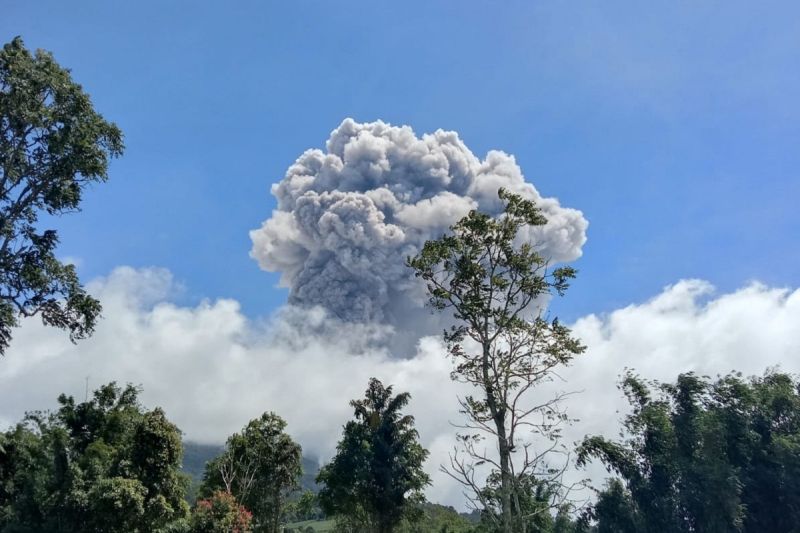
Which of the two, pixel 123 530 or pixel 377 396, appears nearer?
pixel 123 530

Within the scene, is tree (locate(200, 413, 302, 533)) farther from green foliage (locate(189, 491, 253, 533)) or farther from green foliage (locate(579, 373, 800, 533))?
green foliage (locate(579, 373, 800, 533))

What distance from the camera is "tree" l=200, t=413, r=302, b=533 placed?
1539 inches

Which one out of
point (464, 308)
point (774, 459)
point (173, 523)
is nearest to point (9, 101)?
point (464, 308)

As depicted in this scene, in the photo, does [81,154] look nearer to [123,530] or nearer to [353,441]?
[123,530]

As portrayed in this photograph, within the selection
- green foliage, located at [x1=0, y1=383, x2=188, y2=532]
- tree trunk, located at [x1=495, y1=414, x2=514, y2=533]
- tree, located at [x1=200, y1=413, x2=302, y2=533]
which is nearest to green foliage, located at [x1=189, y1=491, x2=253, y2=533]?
green foliage, located at [x1=0, y1=383, x2=188, y2=532]

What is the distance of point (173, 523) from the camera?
27.0m

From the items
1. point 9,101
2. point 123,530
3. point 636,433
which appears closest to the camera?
point 9,101

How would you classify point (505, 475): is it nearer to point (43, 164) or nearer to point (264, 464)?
point (43, 164)

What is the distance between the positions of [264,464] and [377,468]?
8386mm

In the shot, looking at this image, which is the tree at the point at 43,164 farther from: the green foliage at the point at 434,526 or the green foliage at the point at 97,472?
the green foliage at the point at 434,526

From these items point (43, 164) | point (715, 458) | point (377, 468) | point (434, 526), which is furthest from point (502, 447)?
point (434, 526)

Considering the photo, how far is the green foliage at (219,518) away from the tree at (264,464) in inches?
430

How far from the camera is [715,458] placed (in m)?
48.3

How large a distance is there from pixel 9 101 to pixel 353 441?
1277 inches
